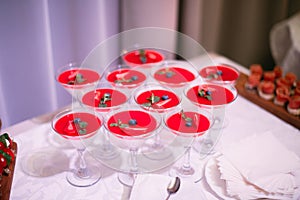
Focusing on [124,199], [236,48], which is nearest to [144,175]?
[124,199]

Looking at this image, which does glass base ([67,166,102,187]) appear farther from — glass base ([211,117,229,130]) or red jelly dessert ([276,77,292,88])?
red jelly dessert ([276,77,292,88])

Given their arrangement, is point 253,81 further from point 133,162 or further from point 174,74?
point 133,162

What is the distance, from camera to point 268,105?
4.41 feet

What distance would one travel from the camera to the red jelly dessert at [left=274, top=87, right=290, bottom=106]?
1320mm

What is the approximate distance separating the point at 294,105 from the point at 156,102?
1.81ft

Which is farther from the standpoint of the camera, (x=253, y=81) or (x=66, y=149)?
(x=253, y=81)

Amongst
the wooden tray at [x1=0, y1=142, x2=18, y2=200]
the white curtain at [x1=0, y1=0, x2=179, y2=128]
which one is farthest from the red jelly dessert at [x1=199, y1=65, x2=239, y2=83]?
the wooden tray at [x1=0, y1=142, x2=18, y2=200]

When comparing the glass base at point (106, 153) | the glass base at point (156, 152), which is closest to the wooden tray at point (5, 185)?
the glass base at point (106, 153)

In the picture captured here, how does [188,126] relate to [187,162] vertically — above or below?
above

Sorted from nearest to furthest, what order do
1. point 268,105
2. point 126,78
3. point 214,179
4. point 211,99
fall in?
point 214,179
point 211,99
point 126,78
point 268,105

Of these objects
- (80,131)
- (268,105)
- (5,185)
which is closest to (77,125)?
(80,131)

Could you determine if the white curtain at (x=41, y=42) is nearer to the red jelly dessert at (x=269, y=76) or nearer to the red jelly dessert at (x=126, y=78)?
the red jelly dessert at (x=126, y=78)

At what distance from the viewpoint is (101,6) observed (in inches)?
61.8

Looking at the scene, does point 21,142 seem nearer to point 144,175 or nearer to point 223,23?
point 144,175
